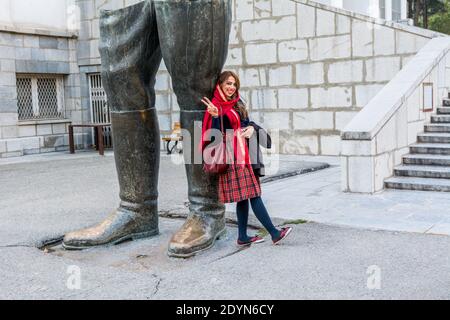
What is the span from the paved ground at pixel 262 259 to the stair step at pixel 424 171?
0.56m

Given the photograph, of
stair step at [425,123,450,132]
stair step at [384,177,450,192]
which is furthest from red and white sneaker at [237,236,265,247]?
stair step at [425,123,450,132]

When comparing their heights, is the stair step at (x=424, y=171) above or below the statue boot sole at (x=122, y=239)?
above

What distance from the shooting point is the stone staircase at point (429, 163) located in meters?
6.13

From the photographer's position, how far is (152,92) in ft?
13.3

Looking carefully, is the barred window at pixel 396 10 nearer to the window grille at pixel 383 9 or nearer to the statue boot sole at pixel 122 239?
the window grille at pixel 383 9

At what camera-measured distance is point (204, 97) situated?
12.6 feet

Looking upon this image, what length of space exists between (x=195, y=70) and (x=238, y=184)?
0.72 meters

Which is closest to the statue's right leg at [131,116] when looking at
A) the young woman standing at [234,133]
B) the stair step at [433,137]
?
the young woman standing at [234,133]

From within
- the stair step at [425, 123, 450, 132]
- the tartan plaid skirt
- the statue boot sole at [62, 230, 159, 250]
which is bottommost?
the statue boot sole at [62, 230, 159, 250]

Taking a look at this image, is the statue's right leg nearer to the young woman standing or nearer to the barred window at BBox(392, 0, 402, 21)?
the young woman standing

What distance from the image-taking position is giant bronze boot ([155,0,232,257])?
369 centimetres

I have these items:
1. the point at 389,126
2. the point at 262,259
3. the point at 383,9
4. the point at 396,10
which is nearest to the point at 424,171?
the point at 389,126
